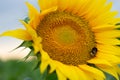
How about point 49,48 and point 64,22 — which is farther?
point 64,22

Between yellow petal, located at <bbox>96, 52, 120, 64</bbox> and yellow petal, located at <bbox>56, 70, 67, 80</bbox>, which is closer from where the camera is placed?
yellow petal, located at <bbox>56, 70, 67, 80</bbox>

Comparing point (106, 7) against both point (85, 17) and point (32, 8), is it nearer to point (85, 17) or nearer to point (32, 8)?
point (85, 17)

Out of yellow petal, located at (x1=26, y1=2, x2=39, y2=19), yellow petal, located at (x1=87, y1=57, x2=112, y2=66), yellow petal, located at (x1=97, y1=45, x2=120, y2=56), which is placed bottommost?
yellow petal, located at (x1=87, y1=57, x2=112, y2=66)

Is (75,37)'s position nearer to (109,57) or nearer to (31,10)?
(109,57)

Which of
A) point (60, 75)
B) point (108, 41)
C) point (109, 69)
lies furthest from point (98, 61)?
point (60, 75)

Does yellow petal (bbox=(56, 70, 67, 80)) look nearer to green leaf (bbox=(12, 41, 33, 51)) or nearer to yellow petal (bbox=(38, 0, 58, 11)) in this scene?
green leaf (bbox=(12, 41, 33, 51))

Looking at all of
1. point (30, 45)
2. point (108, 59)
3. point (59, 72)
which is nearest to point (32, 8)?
point (30, 45)

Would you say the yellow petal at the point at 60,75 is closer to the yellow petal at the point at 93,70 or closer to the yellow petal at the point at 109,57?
the yellow petal at the point at 93,70

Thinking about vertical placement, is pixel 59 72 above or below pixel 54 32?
below

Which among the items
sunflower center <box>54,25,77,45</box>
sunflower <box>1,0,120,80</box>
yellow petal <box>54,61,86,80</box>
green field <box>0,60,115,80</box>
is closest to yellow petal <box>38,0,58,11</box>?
sunflower <box>1,0,120,80</box>
